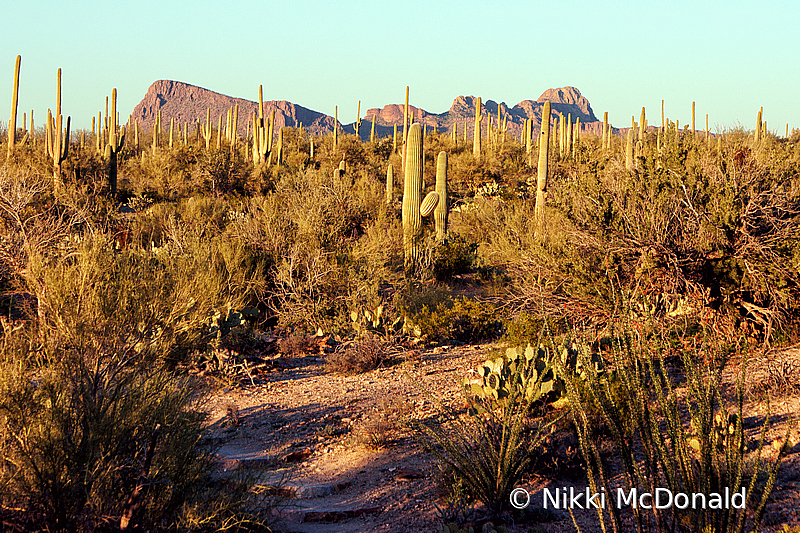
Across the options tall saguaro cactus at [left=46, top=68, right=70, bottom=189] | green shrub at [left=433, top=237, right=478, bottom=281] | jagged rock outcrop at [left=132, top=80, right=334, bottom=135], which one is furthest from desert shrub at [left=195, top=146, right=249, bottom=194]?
jagged rock outcrop at [left=132, top=80, right=334, bottom=135]

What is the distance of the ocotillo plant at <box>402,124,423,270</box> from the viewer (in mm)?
12648

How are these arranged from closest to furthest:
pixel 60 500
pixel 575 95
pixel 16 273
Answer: pixel 60 500 < pixel 16 273 < pixel 575 95

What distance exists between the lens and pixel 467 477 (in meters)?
4.17

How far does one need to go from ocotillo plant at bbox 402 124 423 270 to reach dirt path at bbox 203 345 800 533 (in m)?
4.40

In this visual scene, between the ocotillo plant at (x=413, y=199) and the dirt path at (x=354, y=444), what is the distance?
173 inches

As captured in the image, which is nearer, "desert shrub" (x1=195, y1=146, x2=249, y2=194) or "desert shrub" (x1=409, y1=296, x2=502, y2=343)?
Answer: "desert shrub" (x1=409, y1=296, x2=502, y2=343)

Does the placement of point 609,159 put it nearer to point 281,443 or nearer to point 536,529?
point 281,443

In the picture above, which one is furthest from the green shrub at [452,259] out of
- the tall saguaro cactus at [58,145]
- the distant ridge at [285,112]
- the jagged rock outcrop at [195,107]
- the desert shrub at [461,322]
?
the jagged rock outcrop at [195,107]

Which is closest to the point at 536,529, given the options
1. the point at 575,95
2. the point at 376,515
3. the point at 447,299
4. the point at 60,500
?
the point at 376,515

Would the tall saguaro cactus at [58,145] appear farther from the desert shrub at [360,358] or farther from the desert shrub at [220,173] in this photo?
the desert shrub at [360,358]

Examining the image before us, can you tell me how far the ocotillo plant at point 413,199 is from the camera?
12.6 m

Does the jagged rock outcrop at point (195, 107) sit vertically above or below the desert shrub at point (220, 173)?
above

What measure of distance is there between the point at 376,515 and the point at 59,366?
2.12 metres

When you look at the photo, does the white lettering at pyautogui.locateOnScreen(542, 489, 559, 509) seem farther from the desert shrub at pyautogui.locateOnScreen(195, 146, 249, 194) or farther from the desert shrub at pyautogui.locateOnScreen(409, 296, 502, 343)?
the desert shrub at pyautogui.locateOnScreen(195, 146, 249, 194)
